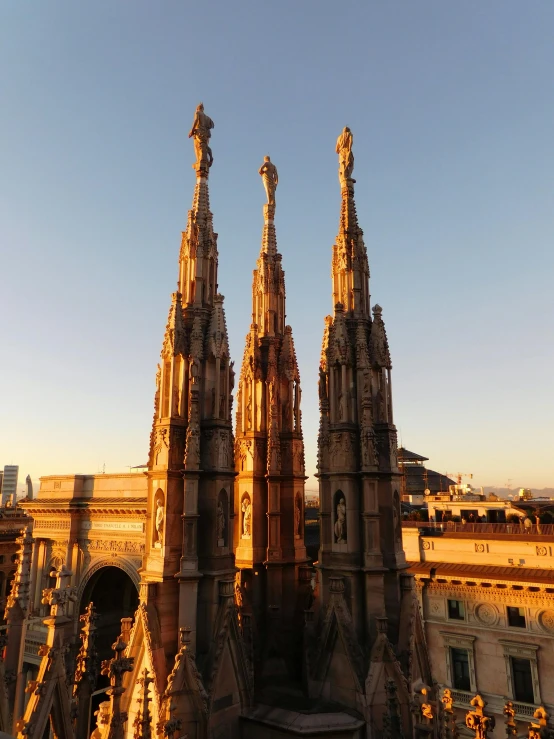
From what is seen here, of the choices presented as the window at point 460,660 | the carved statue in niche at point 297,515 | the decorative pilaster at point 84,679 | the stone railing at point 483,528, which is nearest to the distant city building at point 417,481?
the stone railing at point 483,528

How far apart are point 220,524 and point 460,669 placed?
82.0 ft

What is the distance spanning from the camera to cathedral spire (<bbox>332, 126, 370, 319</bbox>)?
585 inches

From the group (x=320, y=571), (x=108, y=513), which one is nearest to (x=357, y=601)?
(x=320, y=571)

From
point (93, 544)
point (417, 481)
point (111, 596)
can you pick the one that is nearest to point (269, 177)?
point (93, 544)

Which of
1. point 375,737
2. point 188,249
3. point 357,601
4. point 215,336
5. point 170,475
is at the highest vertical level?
point 188,249

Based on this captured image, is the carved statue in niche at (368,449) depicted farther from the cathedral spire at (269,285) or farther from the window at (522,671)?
the window at (522,671)

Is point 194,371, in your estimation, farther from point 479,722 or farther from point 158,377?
point 479,722

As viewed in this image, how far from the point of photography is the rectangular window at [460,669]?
1183 inches

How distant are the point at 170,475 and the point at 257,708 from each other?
18.5 feet

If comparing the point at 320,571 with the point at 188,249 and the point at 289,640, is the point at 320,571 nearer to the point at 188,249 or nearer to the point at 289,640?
the point at 289,640

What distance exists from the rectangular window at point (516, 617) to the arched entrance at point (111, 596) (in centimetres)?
2575

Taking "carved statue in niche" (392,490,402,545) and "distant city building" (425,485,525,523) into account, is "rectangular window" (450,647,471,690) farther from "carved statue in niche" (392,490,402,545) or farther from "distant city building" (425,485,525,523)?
"carved statue in niche" (392,490,402,545)

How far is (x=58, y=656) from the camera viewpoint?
8.00 m

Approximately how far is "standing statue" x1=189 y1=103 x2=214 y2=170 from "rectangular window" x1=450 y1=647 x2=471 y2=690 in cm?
2967
